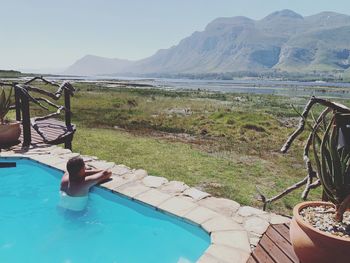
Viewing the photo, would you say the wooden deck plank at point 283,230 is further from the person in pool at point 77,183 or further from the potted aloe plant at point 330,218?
the person in pool at point 77,183

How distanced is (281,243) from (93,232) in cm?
344

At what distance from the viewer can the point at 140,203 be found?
540cm

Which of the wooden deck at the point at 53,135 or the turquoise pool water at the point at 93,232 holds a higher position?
the wooden deck at the point at 53,135

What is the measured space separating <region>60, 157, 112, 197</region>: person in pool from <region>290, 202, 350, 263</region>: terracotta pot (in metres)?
4.03

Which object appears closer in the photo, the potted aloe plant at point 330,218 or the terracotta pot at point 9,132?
the potted aloe plant at point 330,218

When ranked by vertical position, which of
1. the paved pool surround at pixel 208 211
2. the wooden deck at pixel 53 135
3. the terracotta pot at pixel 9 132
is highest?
the terracotta pot at pixel 9 132

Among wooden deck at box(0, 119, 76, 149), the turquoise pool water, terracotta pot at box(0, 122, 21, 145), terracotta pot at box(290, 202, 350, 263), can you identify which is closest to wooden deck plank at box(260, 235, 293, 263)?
terracotta pot at box(290, 202, 350, 263)

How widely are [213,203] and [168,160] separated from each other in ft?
16.8

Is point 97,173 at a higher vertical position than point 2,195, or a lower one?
higher

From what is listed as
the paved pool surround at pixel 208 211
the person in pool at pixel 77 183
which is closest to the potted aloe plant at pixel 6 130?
the paved pool surround at pixel 208 211

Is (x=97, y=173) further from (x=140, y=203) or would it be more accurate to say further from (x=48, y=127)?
(x=48, y=127)

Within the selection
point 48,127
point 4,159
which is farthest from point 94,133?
point 4,159

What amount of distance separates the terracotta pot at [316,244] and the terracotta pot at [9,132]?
25.2ft

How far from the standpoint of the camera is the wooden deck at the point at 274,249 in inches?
134
